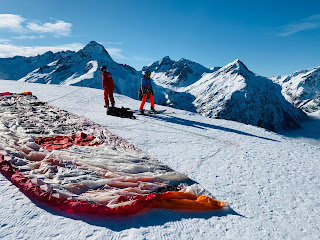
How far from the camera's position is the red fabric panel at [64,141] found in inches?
198

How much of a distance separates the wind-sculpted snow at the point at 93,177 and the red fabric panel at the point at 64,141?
0.02 meters

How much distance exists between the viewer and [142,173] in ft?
12.7

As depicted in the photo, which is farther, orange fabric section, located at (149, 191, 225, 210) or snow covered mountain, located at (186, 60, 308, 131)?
snow covered mountain, located at (186, 60, 308, 131)

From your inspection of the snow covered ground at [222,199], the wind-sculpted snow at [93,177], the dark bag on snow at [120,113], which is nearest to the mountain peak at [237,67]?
the dark bag on snow at [120,113]

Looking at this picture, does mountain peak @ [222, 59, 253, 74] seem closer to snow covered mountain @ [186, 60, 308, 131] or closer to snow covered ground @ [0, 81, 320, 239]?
snow covered mountain @ [186, 60, 308, 131]

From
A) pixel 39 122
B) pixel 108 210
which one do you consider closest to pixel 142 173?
pixel 108 210

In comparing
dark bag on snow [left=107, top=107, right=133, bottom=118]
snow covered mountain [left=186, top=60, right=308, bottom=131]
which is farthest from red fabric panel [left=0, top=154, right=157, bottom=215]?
snow covered mountain [left=186, top=60, right=308, bottom=131]

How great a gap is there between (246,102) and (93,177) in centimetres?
14600

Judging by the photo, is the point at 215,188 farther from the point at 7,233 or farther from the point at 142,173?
the point at 7,233

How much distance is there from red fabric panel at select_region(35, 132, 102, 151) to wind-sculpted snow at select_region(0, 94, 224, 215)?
21 millimetres

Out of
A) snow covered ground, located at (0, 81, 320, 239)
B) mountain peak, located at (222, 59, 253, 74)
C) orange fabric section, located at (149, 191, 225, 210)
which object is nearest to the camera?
snow covered ground, located at (0, 81, 320, 239)

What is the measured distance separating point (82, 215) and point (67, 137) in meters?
3.61

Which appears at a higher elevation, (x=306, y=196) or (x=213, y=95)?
(x=213, y=95)

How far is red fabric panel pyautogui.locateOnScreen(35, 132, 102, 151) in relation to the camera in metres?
5.04
